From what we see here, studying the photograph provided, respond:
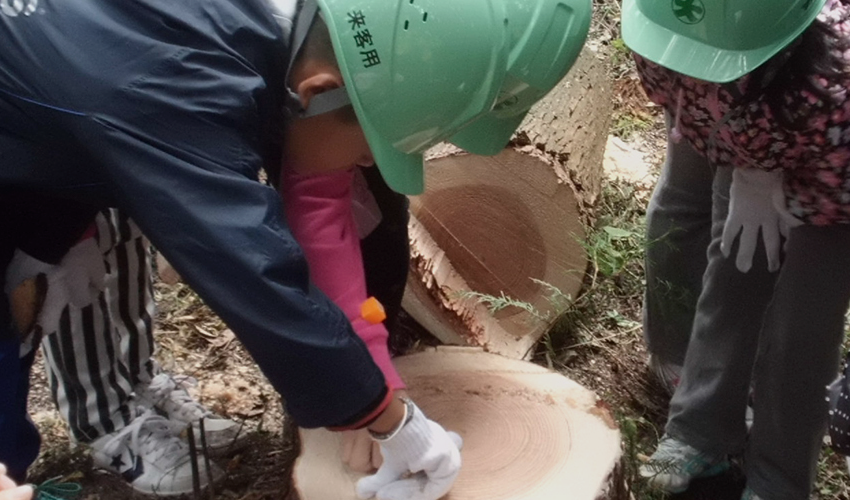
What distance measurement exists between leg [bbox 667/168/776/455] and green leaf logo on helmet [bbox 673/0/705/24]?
39 centimetres

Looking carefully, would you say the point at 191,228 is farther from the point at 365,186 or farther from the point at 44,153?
the point at 365,186

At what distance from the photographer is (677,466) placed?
2094 mm

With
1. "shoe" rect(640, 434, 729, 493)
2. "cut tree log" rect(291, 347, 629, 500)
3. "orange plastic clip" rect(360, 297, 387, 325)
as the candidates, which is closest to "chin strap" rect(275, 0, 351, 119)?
"orange plastic clip" rect(360, 297, 387, 325)

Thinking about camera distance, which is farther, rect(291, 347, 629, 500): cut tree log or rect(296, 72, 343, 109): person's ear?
rect(291, 347, 629, 500): cut tree log

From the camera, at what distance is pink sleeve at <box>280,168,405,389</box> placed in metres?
1.52

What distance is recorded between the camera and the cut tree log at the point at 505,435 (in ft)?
5.14

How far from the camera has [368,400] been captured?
1.40 meters

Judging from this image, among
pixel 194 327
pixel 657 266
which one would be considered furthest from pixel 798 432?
pixel 194 327

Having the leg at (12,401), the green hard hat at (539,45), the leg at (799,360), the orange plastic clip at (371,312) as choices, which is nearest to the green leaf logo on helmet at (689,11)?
the green hard hat at (539,45)

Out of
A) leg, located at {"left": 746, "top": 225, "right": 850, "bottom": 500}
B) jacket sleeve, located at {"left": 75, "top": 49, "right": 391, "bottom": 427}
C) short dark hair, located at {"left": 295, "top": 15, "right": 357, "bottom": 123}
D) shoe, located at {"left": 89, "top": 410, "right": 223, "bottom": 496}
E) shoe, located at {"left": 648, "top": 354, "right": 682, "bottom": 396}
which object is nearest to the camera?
jacket sleeve, located at {"left": 75, "top": 49, "right": 391, "bottom": 427}

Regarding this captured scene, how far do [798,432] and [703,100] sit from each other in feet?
2.40

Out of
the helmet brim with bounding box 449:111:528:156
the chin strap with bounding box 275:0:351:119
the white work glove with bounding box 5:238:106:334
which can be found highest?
the chin strap with bounding box 275:0:351:119

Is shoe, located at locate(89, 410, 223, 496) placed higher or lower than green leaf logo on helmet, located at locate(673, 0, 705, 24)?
lower

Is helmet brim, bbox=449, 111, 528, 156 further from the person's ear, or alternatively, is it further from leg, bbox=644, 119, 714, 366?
leg, bbox=644, 119, 714, 366
